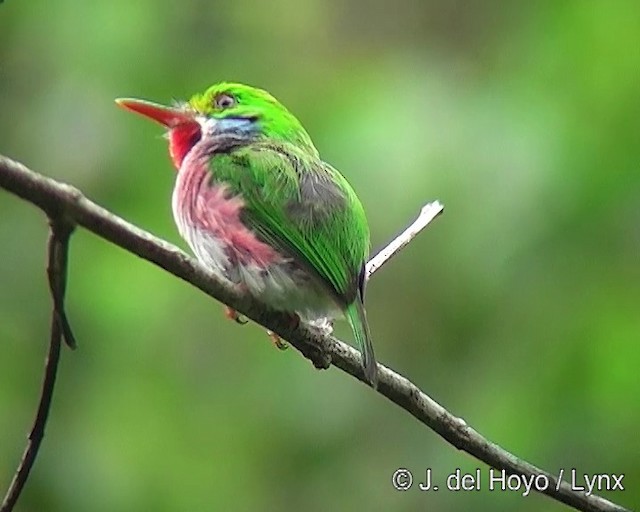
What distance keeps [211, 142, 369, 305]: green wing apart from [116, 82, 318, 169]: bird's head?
65 millimetres

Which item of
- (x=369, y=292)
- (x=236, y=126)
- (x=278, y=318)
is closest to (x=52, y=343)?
(x=278, y=318)

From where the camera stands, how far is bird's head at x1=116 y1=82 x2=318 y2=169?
3.86ft

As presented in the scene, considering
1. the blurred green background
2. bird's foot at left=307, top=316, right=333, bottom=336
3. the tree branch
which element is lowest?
the blurred green background

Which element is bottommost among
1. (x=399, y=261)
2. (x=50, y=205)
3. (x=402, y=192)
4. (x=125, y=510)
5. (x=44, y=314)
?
(x=125, y=510)

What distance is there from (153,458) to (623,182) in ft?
2.33

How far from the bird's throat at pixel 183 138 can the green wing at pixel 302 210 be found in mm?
93

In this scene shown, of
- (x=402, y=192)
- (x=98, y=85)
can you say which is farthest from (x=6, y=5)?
A: (x=402, y=192)

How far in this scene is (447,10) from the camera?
6.01 ft

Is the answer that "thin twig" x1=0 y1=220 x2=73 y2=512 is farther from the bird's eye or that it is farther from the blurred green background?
the blurred green background

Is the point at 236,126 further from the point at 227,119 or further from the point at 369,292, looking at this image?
the point at 369,292

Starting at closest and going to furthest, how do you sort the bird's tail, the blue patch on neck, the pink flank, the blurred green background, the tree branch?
1. the tree branch
2. the bird's tail
3. the pink flank
4. the blue patch on neck
5. the blurred green background

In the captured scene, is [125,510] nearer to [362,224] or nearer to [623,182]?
[362,224]

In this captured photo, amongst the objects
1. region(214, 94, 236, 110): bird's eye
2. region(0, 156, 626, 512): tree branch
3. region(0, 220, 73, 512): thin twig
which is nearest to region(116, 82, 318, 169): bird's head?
region(214, 94, 236, 110): bird's eye

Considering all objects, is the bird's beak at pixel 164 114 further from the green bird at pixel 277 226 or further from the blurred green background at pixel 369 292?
the blurred green background at pixel 369 292
